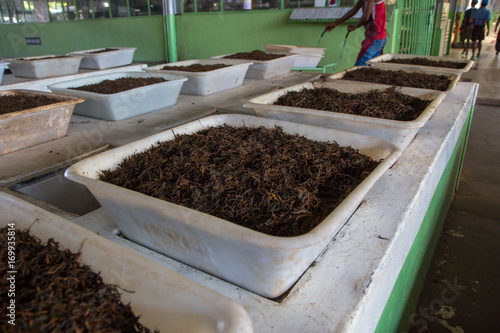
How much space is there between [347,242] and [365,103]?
857 millimetres

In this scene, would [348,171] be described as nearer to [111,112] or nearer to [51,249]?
[51,249]

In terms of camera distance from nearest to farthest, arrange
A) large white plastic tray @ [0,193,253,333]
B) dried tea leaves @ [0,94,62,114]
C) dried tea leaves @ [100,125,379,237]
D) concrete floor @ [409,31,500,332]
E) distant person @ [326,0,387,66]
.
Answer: large white plastic tray @ [0,193,253,333] < dried tea leaves @ [100,125,379,237] < dried tea leaves @ [0,94,62,114] < concrete floor @ [409,31,500,332] < distant person @ [326,0,387,66]

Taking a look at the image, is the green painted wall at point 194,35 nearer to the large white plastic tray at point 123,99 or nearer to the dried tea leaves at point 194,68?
the dried tea leaves at point 194,68

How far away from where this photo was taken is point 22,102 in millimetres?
1646

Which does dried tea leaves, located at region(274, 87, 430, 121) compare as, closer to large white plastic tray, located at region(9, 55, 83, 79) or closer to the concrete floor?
the concrete floor

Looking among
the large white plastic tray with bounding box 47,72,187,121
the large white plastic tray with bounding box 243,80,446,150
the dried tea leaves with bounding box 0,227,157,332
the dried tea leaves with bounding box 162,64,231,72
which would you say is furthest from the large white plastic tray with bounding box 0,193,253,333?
the dried tea leaves with bounding box 162,64,231,72

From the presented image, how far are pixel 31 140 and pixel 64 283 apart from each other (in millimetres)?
1262

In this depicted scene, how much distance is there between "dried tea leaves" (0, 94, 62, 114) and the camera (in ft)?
5.17

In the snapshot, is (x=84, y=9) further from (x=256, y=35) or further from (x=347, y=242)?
(x=347, y=242)

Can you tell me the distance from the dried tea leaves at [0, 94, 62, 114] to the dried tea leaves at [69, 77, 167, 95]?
0.26 meters

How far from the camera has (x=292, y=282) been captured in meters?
0.71

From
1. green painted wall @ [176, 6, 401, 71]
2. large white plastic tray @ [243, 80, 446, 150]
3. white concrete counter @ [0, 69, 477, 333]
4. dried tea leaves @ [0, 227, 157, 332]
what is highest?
green painted wall @ [176, 6, 401, 71]

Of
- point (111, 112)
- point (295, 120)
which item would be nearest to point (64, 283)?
point (295, 120)

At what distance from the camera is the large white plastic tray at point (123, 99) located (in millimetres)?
1799
